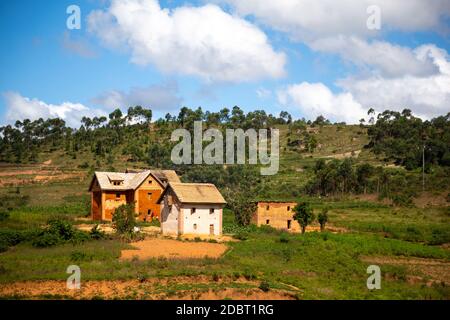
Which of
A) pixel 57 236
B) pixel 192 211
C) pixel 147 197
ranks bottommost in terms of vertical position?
pixel 57 236

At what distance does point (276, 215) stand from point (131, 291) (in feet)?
99.0

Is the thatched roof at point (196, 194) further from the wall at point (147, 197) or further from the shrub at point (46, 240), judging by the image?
the shrub at point (46, 240)

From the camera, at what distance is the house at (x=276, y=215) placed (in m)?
51.7

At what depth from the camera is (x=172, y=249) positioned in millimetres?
33219

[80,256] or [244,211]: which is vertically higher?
[244,211]

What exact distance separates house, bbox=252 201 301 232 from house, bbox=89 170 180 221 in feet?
30.6

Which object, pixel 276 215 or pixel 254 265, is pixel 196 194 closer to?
pixel 276 215

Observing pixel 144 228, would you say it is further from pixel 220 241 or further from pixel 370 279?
pixel 370 279

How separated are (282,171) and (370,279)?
225ft

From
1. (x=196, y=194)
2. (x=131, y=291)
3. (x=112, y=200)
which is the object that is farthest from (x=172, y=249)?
(x=112, y=200)

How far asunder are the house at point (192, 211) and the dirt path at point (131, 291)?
16863mm

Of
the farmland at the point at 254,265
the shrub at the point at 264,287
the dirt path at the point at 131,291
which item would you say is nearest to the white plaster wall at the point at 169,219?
the farmland at the point at 254,265

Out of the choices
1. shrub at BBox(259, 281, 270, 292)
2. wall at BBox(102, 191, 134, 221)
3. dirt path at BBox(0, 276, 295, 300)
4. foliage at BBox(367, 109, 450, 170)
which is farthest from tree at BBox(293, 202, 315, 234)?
foliage at BBox(367, 109, 450, 170)

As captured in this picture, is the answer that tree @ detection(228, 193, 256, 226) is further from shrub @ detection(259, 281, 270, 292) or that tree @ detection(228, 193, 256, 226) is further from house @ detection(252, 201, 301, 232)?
shrub @ detection(259, 281, 270, 292)
